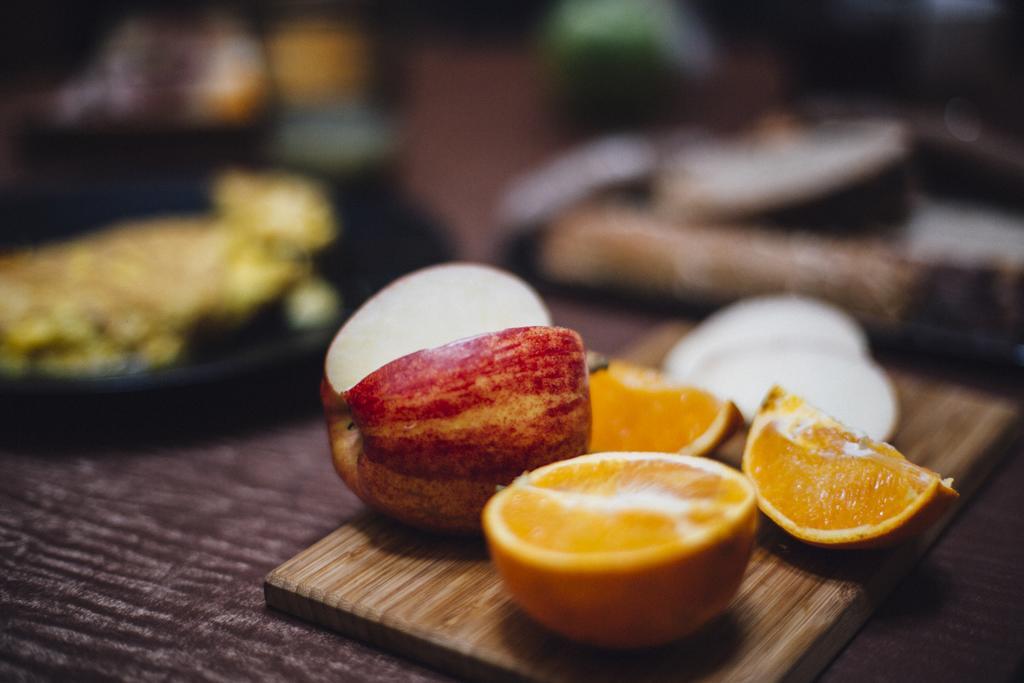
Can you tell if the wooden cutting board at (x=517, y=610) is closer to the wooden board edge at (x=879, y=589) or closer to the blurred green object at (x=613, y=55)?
the wooden board edge at (x=879, y=589)

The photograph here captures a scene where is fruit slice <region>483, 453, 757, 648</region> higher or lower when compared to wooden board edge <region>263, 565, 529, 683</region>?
higher

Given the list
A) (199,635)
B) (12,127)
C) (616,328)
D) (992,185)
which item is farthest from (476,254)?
(12,127)

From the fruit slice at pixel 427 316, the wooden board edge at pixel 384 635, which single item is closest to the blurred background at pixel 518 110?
the fruit slice at pixel 427 316

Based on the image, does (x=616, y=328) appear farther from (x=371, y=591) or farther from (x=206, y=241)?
(x=371, y=591)

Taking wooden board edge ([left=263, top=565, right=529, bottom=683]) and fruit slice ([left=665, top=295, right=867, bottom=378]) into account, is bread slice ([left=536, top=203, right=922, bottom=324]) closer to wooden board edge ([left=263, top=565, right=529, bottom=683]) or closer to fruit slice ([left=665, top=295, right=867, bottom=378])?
fruit slice ([left=665, top=295, right=867, bottom=378])

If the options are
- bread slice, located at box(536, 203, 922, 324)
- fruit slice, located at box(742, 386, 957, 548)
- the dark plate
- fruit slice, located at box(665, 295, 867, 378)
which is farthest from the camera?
bread slice, located at box(536, 203, 922, 324)

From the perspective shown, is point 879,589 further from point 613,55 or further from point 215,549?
point 613,55

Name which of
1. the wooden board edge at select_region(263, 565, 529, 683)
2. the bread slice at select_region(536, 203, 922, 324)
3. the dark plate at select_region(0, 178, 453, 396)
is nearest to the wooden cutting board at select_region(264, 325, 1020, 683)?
the wooden board edge at select_region(263, 565, 529, 683)
